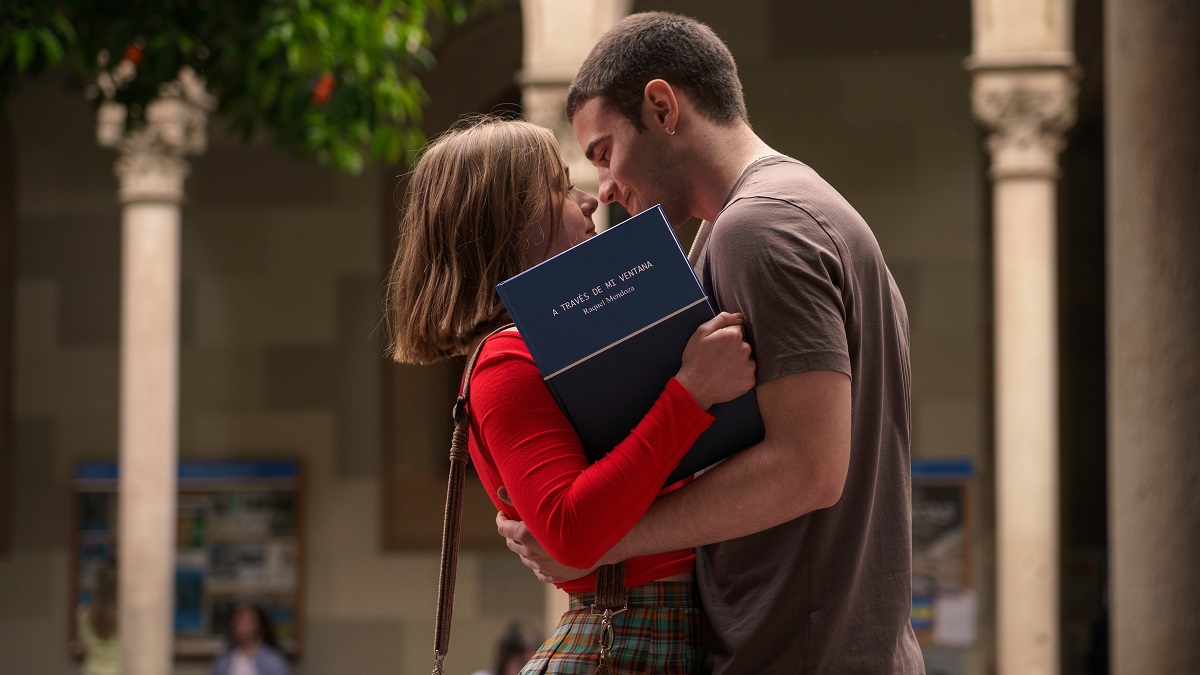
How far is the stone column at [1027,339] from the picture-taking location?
7555 millimetres

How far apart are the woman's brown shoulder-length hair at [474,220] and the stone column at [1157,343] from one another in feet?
5.32

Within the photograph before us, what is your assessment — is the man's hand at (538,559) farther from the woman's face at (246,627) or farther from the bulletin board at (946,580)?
the bulletin board at (946,580)

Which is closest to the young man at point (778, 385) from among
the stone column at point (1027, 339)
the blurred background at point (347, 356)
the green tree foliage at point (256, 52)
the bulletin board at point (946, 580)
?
the green tree foliage at point (256, 52)

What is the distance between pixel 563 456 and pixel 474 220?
0.34 metres

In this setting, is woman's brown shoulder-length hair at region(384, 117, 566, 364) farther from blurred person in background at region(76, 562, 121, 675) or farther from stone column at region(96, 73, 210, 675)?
blurred person in background at region(76, 562, 121, 675)

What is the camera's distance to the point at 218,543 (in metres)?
10.1

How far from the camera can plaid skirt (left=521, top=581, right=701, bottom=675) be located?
1.72 m

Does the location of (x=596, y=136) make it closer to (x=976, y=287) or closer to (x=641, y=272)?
(x=641, y=272)

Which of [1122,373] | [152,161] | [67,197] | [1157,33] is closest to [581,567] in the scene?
[1122,373]

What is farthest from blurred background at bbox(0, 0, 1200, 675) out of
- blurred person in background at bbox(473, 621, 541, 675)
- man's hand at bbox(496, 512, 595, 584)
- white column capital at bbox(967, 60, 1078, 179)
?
man's hand at bbox(496, 512, 595, 584)

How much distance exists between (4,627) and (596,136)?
32.7 ft

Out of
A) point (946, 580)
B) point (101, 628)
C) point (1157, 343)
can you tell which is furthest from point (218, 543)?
point (1157, 343)

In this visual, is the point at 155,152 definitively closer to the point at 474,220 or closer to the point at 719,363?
the point at 474,220

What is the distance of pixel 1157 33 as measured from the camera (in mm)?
2963
